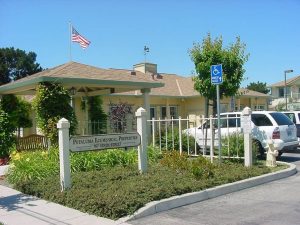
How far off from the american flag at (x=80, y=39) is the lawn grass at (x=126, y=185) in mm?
10803

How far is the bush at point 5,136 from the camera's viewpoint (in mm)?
15047

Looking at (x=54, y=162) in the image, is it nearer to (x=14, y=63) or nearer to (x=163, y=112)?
(x=163, y=112)

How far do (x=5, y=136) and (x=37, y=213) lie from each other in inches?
324

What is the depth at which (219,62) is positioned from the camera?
15.9 metres

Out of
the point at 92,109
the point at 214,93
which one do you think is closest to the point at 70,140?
the point at 214,93

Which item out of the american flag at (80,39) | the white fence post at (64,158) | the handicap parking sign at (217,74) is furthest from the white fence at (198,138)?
the american flag at (80,39)

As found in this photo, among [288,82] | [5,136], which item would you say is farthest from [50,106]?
[288,82]

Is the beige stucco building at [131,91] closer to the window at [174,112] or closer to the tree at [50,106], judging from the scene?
the window at [174,112]

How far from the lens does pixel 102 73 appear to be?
59.1 feet

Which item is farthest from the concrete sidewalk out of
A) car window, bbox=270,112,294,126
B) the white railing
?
car window, bbox=270,112,294,126

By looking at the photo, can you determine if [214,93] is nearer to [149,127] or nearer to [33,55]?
[149,127]

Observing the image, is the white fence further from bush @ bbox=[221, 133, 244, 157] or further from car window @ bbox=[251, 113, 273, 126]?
car window @ bbox=[251, 113, 273, 126]

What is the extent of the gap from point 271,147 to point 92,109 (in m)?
11.2

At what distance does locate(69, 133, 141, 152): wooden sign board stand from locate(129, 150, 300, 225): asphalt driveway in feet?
8.90
